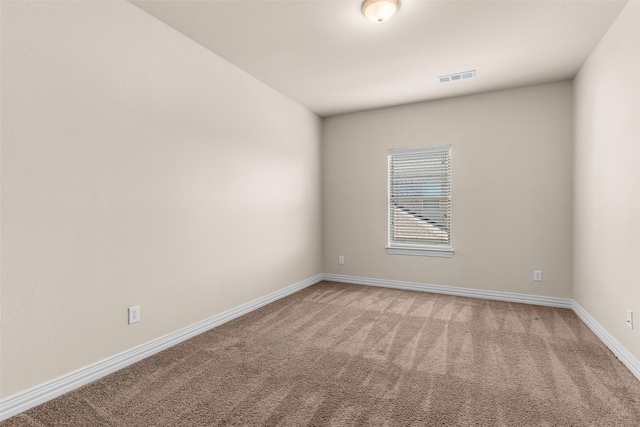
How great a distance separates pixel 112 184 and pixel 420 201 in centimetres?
371

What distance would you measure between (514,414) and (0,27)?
11.5 feet

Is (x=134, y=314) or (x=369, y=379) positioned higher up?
(x=134, y=314)

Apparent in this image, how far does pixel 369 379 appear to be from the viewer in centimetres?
212

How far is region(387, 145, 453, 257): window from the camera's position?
4383 mm

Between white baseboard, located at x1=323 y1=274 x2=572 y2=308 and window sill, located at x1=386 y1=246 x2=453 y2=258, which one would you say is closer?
white baseboard, located at x1=323 y1=274 x2=572 y2=308

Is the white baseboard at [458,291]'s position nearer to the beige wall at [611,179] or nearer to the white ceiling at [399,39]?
the beige wall at [611,179]

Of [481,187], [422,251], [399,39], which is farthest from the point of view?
[422,251]

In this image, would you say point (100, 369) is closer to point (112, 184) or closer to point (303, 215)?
point (112, 184)

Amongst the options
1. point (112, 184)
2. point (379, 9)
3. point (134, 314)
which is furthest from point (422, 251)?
point (112, 184)

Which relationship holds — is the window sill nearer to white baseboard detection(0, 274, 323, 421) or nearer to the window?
the window

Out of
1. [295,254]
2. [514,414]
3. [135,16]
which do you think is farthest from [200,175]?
[514,414]

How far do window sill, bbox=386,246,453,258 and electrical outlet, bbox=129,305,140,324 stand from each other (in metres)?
3.32

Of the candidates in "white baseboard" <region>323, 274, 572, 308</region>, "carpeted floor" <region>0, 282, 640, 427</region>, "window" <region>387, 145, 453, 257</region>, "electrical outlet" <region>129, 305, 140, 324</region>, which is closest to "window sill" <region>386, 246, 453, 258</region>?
"window" <region>387, 145, 453, 257</region>

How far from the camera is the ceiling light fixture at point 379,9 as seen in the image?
2.23m
